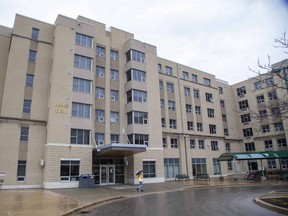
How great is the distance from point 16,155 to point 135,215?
2025cm

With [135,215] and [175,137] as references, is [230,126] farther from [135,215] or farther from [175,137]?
[135,215]

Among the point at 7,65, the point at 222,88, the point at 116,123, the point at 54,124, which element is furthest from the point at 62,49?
the point at 222,88

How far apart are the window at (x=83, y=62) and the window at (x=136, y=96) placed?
638 centimetres

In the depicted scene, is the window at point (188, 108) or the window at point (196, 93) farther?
the window at point (196, 93)

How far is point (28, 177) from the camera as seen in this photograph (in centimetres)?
2645

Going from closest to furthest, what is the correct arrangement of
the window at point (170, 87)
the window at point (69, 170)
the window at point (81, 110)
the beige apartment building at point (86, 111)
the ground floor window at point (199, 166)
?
the window at point (69, 170)
the beige apartment building at point (86, 111)
the window at point (81, 110)
the ground floor window at point (199, 166)
the window at point (170, 87)

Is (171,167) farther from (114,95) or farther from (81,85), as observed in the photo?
(81,85)

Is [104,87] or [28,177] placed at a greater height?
[104,87]

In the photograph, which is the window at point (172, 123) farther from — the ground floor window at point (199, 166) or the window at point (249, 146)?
the window at point (249, 146)

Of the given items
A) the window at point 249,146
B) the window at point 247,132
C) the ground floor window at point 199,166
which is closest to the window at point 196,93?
the ground floor window at point 199,166

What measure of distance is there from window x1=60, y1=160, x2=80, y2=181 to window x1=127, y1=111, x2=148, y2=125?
29.3 ft

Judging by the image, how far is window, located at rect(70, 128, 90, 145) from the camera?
2812 cm

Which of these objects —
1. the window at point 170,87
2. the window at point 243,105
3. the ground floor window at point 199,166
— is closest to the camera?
the ground floor window at point 199,166

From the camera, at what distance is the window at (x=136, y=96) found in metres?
33.7
